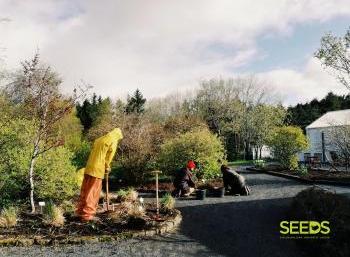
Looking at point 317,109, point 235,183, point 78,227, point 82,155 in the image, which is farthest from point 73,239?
point 317,109

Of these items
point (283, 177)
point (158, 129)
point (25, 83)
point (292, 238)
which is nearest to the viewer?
point (292, 238)

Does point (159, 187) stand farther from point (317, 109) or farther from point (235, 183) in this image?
point (317, 109)

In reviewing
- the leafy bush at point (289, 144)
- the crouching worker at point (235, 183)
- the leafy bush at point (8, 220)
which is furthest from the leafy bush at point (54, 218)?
the leafy bush at point (289, 144)

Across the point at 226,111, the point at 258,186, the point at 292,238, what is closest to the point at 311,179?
the point at 258,186

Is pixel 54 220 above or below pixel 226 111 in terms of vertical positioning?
below

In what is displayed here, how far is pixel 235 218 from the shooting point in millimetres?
13008

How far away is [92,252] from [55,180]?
6.87m

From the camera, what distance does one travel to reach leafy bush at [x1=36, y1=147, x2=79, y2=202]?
16094 millimetres

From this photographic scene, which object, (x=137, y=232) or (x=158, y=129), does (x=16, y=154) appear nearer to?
(x=137, y=232)

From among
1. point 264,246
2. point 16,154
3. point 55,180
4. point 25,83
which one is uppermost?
point 25,83

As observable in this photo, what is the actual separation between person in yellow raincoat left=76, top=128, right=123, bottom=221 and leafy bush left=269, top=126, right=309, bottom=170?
17551 mm

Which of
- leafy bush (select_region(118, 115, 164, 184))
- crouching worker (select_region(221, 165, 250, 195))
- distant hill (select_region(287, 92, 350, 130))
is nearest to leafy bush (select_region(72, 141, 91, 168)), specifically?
leafy bush (select_region(118, 115, 164, 184))

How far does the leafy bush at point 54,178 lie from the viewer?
16094 millimetres

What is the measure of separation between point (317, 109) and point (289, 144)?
39161 millimetres
